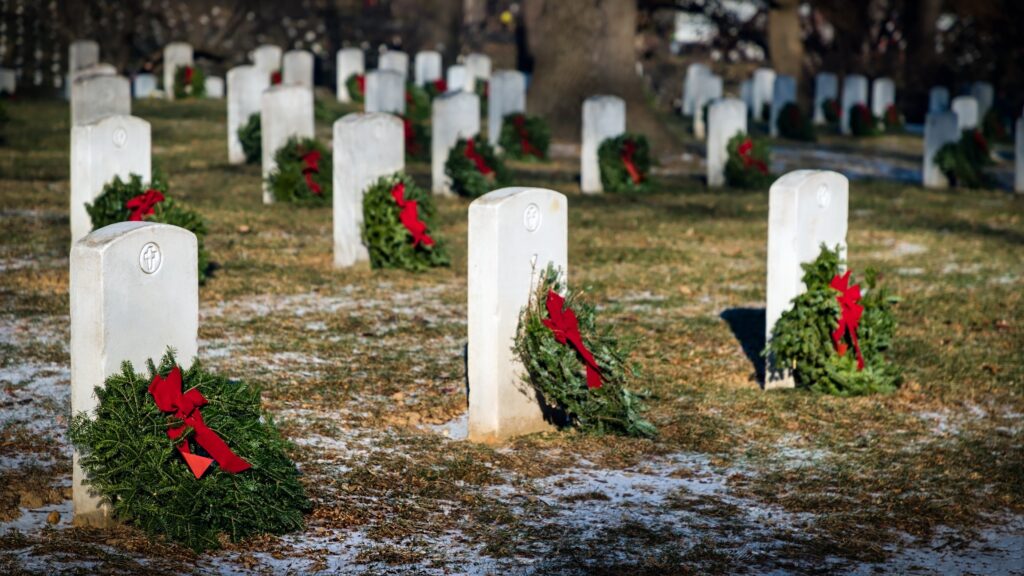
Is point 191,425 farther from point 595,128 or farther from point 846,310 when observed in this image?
point 595,128

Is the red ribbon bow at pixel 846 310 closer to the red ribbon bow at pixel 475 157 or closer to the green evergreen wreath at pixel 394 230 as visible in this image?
the green evergreen wreath at pixel 394 230

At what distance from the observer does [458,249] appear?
39.7 feet

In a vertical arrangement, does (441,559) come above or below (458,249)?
below

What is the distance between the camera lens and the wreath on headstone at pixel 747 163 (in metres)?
16.5

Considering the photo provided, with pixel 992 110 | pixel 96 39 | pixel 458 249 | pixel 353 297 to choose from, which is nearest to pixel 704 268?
pixel 458 249

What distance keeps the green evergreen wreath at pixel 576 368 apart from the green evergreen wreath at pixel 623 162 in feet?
29.5

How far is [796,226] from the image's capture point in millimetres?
7688

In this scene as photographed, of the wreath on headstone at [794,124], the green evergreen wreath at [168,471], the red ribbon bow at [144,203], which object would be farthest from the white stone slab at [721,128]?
the green evergreen wreath at [168,471]

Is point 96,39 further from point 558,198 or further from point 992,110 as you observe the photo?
point 558,198

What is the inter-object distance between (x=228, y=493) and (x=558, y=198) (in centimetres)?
245

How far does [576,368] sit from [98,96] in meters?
8.53

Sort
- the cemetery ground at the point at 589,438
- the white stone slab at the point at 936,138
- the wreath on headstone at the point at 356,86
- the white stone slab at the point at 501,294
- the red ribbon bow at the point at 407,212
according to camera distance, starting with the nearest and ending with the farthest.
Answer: the cemetery ground at the point at 589,438, the white stone slab at the point at 501,294, the red ribbon bow at the point at 407,212, the white stone slab at the point at 936,138, the wreath on headstone at the point at 356,86

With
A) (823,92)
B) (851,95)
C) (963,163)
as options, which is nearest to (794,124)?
(851,95)

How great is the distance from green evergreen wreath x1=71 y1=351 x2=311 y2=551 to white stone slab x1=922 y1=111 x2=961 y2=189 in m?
13.6
